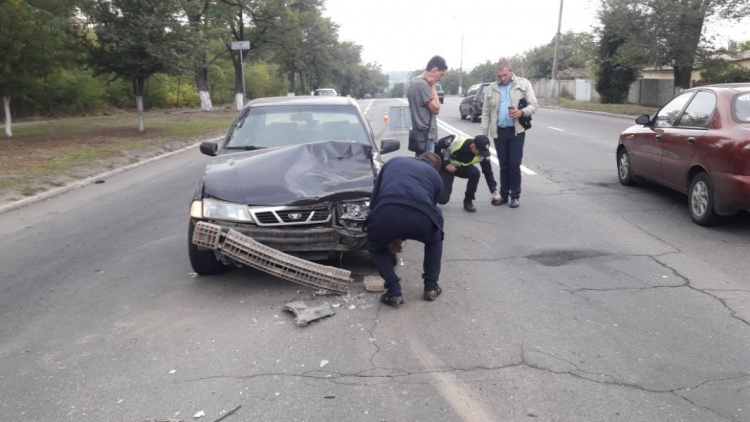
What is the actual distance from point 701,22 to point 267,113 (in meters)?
26.3

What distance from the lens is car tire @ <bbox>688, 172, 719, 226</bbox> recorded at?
7.11 meters

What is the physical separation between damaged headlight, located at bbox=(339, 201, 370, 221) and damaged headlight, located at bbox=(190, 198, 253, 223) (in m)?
0.78

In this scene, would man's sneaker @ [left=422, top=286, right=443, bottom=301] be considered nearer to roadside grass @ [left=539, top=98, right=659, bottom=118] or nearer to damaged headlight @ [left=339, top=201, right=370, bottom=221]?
damaged headlight @ [left=339, top=201, right=370, bottom=221]

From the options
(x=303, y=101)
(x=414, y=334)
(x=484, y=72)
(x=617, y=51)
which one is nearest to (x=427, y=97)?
(x=303, y=101)

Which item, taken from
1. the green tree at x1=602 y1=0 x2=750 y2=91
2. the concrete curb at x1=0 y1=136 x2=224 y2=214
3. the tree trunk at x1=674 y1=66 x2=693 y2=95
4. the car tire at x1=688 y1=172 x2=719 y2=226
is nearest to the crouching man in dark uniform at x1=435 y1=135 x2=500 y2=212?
the car tire at x1=688 y1=172 x2=719 y2=226

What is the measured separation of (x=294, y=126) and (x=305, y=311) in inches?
112

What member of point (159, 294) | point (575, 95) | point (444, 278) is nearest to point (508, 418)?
point (444, 278)

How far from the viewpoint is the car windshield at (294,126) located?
22.5 ft

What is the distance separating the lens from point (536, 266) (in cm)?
602

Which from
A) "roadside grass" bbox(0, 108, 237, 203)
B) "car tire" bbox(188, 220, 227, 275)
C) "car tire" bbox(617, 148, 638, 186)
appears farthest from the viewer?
"roadside grass" bbox(0, 108, 237, 203)

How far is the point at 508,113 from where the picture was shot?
26.9ft

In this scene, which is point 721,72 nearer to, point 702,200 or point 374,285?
point 702,200

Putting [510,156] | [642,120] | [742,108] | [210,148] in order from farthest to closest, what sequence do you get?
[642,120] < [510,156] < [742,108] < [210,148]

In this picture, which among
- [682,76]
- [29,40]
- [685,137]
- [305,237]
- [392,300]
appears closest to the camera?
[392,300]
